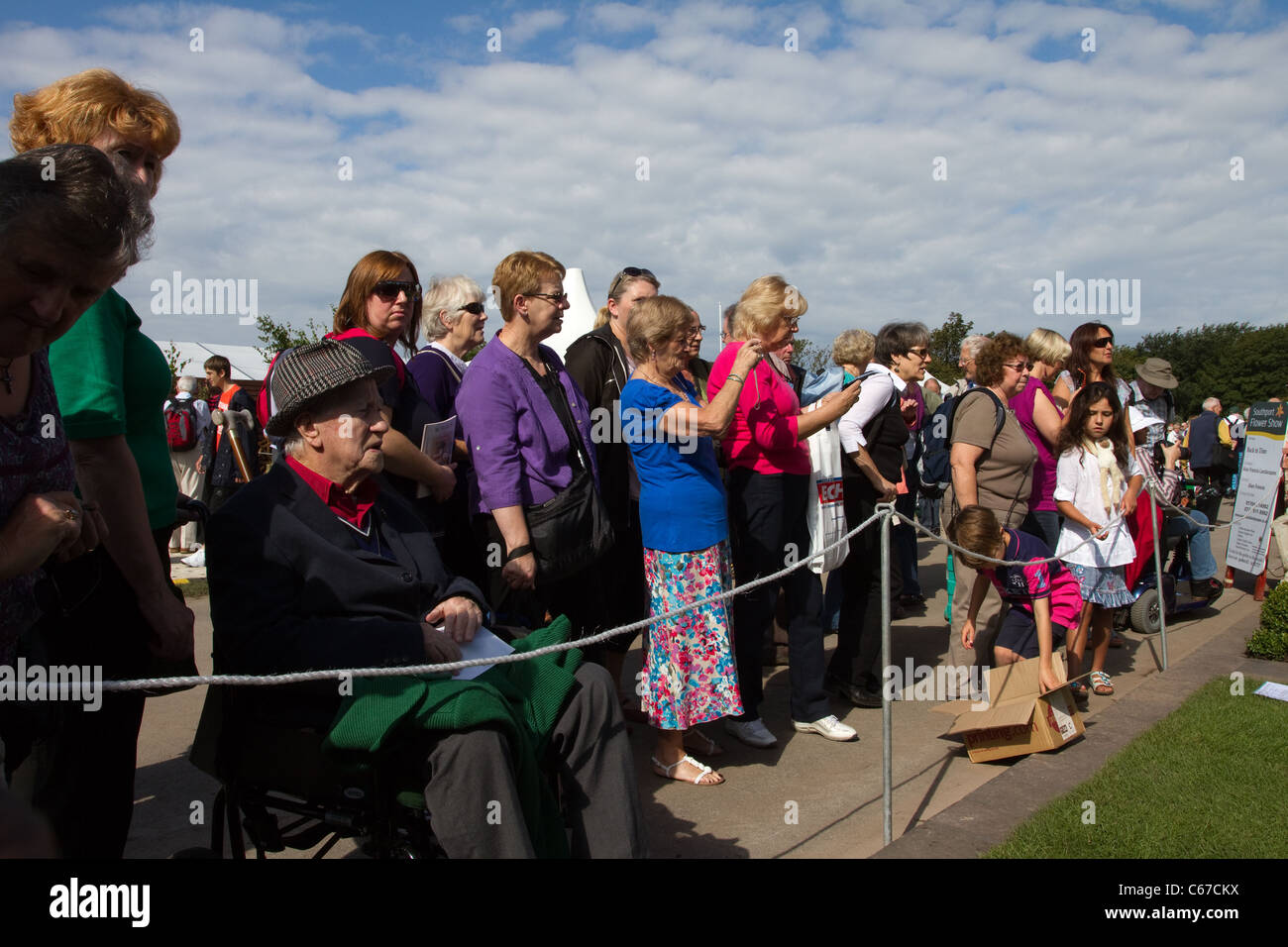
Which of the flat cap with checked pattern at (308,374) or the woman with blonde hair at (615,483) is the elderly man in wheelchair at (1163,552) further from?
the flat cap with checked pattern at (308,374)

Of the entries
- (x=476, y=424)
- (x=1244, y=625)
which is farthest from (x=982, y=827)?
(x=1244, y=625)

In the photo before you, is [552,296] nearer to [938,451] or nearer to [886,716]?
[886,716]

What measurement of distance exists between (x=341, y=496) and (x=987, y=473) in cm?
400

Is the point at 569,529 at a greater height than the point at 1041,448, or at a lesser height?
lesser

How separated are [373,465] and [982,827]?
2531 millimetres

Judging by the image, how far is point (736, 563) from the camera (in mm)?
4945

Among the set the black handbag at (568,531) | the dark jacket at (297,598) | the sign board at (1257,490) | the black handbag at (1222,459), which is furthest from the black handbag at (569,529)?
the black handbag at (1222,459)

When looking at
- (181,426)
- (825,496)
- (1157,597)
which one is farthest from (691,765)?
(181,426)

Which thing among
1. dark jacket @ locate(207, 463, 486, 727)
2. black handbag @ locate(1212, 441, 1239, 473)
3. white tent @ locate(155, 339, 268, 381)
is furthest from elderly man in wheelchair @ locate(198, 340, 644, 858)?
white tent @ locate(155, 339, 268, 381)

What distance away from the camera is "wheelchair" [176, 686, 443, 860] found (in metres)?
2.42

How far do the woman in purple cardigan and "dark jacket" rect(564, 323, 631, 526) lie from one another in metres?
0.54

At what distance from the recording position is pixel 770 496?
15.6 ft

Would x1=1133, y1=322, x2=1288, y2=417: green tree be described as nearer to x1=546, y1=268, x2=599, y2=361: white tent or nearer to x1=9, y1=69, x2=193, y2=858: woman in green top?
x1=546, y1=268, x2=599, y2=361: white tent

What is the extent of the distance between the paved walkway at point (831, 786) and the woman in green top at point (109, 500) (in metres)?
0.72
